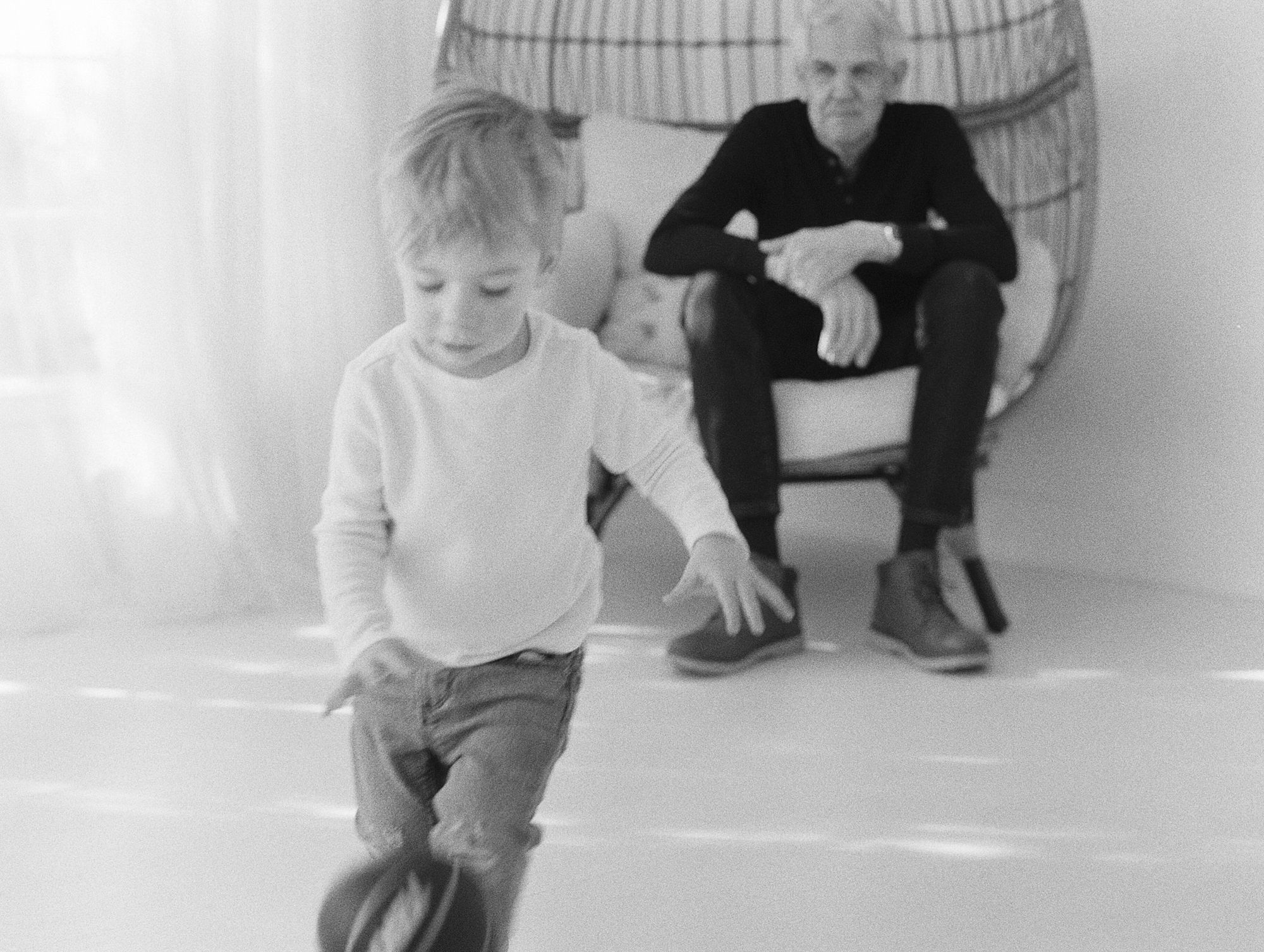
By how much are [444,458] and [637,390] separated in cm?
20

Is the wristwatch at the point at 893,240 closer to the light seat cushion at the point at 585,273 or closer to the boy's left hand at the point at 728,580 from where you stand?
the light seat cushion at the point at 585,273

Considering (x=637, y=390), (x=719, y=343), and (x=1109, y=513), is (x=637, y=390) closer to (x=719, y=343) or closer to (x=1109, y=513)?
(x=719, y=343)

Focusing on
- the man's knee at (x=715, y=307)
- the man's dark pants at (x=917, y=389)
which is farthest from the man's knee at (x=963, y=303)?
the man's knee at (x=715, y=307)

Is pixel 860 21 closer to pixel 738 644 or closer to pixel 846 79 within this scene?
pixel 846 79

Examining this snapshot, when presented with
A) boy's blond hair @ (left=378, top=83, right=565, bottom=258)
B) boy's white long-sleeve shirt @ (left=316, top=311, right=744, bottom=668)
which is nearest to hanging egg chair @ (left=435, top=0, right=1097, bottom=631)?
boy's white long-sleeve shirt @ (left=316, top=311, right=744, bottom=668)

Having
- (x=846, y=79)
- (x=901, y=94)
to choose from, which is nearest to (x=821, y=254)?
(x=846, y=79)

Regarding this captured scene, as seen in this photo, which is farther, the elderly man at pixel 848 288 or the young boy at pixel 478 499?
the elderly man at pixel 848 288

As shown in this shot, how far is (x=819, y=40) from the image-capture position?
2.39 metres

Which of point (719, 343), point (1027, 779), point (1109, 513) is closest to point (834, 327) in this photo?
point (719, 343)

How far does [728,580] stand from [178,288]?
1.54m

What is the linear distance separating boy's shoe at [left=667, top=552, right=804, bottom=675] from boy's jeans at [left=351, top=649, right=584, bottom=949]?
919 mm

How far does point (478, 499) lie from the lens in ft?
4.42

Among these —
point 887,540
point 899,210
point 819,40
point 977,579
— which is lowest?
point 887,540

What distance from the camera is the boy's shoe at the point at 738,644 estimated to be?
2301 mm
